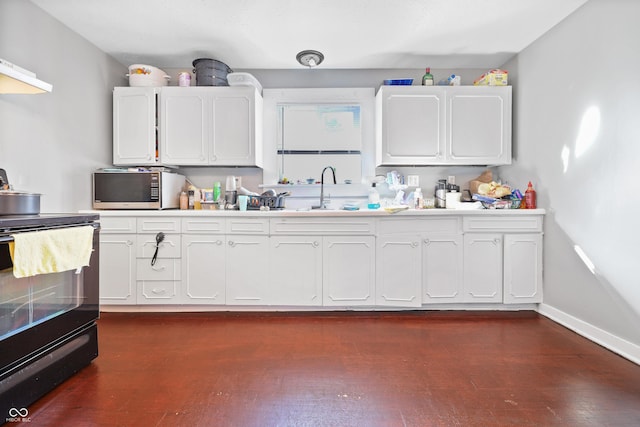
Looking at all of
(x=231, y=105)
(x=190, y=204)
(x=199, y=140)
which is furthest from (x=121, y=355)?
(x=231, y=105)

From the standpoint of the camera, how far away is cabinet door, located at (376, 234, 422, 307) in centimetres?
270

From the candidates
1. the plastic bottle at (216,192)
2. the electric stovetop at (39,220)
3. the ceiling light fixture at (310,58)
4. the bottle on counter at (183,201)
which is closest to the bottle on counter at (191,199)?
the bottle on counter at (183,201)

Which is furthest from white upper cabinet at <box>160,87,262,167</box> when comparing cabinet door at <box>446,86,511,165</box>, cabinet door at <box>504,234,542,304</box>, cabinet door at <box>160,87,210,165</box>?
cabinet door at <box>504,234,542,304</box>

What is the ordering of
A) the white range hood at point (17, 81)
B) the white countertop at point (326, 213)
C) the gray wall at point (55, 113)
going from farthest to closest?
the white countertop at point (326, 213), the gray wall at point (55, 113), the white range hood at point (17, 81)

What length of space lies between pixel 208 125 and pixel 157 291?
1630 millimetres

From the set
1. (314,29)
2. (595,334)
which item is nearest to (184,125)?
(314,29)

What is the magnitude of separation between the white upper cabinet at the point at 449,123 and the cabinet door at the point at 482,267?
83 centimetres

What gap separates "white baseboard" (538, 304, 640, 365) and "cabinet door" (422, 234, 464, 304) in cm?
82

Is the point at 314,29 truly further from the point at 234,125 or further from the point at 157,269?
the point at 157,269

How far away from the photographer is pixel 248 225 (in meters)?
2.70

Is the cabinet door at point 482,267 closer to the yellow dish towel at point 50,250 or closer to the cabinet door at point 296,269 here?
the cabinet door at point 296,269

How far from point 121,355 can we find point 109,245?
1116 mm

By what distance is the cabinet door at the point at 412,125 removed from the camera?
305cm

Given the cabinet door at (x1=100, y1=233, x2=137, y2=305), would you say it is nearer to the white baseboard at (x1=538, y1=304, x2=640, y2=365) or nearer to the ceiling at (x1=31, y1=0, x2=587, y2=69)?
the ceiling at (x1=31, y1=0, x2=587, y2=69)
